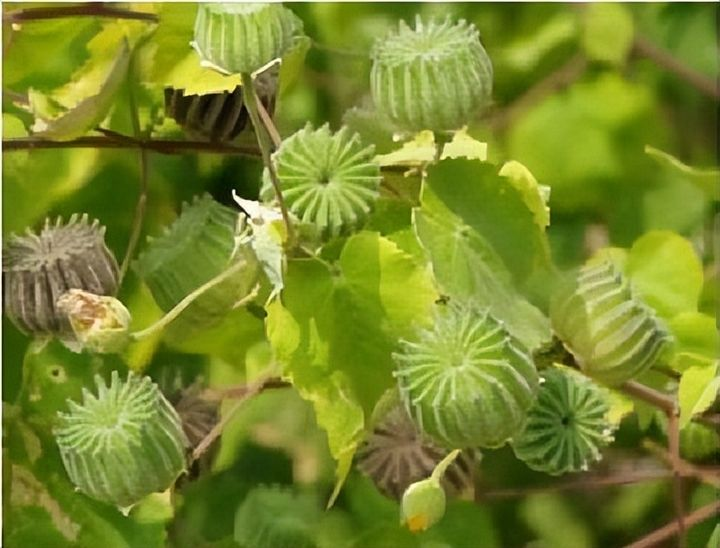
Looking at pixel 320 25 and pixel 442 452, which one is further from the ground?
pixel 320 25

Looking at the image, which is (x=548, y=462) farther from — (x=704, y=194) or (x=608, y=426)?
(x=704, y=194)

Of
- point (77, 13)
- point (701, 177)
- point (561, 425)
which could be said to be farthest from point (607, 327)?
point (77, 13)

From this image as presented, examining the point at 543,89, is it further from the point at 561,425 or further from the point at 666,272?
the point at 561,425

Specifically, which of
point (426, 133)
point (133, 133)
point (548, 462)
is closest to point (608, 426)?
point (548, 462)

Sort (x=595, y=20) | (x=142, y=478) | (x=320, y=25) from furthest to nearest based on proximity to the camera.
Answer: (x=595, y=20), (x=320, y=25), (x=142, y=478)

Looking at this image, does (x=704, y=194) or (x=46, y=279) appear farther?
(x=704, y=194)
